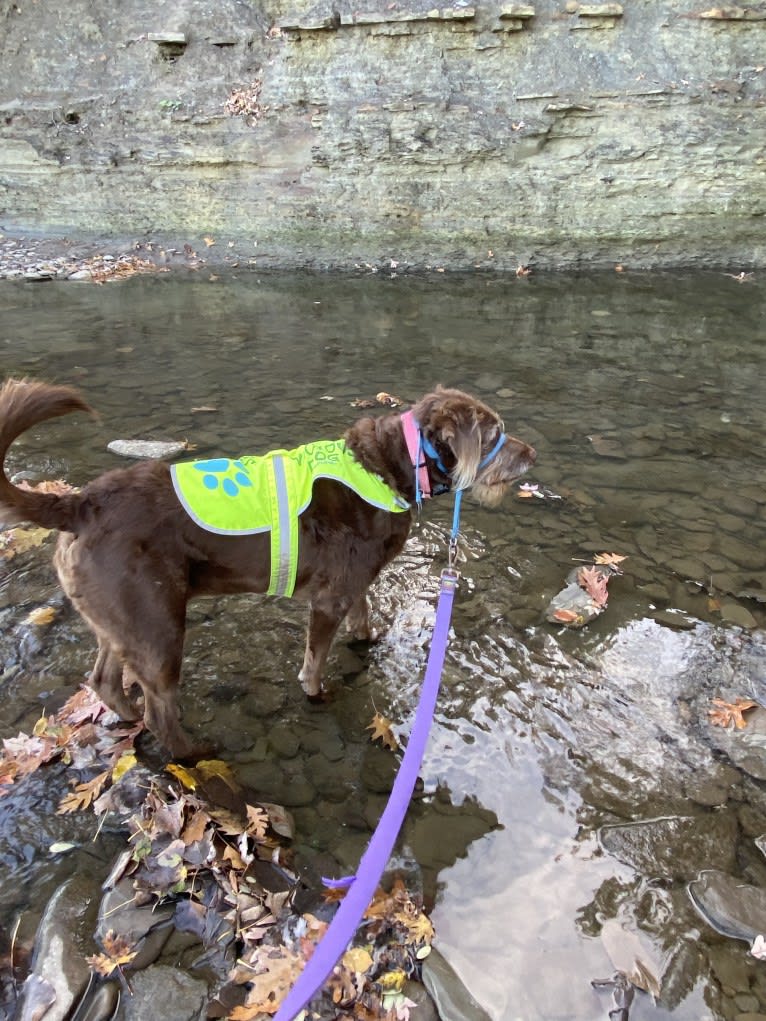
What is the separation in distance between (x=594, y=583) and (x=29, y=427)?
3.91 m

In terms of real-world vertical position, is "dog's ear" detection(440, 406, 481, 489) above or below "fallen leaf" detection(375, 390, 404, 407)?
above

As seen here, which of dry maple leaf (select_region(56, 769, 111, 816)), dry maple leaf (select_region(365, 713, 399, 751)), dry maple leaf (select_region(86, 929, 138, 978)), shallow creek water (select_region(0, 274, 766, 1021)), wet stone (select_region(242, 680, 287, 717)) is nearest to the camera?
dry maple leaf (select_region(86, 929, 138, 978))

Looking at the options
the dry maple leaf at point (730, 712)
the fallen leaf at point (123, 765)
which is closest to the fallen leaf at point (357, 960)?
the fallen leaf at point (123, 765)

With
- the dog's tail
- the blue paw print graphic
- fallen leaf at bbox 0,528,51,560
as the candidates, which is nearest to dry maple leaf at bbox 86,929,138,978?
the dog's tail

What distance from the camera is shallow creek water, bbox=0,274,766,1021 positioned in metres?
2.83

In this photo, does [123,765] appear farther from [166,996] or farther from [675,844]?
[675,844]

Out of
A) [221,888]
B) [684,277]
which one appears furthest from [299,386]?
[684,277]

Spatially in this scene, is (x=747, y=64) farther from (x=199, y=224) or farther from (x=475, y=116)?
(x=199, y=224)

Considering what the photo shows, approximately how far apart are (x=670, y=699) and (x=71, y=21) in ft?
73.0

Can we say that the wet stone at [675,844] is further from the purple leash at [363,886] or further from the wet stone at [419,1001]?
the purple leash at [363,886]

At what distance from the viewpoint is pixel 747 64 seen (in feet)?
46.1

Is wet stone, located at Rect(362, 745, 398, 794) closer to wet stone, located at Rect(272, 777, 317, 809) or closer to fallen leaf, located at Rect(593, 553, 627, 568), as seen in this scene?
wet stone, located at Rect(272, 777, 317, 809)

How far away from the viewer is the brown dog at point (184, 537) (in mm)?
3012

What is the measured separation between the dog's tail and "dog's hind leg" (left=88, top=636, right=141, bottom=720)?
81 cm
